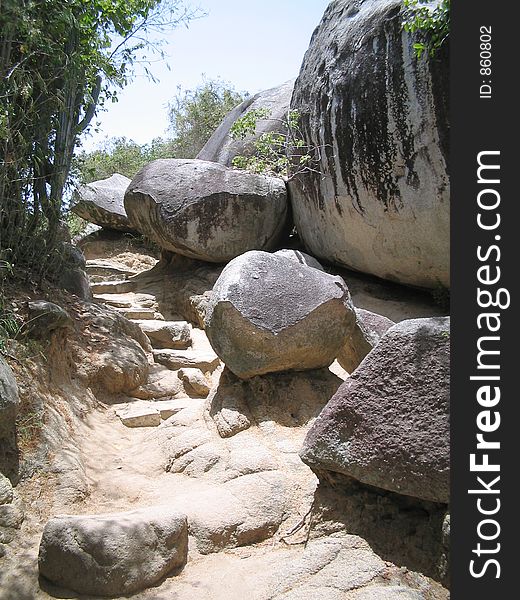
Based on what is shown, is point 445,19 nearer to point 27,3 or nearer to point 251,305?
point 251,305

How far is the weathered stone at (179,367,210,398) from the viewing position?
219 inches

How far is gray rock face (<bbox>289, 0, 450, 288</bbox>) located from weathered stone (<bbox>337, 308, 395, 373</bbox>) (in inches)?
54.1

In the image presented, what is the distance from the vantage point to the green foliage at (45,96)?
14.5 feet

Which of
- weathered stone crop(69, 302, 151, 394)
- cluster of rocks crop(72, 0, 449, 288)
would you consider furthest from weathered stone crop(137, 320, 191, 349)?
cluster of rocks crop(72, 0, 449, 288)

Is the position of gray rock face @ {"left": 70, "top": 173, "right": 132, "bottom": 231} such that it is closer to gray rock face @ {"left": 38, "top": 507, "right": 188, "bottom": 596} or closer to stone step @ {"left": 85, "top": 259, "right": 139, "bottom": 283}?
stone step @ {"left": 85, "top": 259, "right": 139, "bottom": 283}

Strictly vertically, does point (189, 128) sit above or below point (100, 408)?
above

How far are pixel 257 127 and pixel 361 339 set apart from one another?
5.55m

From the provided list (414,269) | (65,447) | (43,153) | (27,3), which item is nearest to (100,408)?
(65,447)

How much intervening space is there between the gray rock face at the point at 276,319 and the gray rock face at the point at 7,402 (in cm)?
162

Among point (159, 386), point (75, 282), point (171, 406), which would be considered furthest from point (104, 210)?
point (171, 406)

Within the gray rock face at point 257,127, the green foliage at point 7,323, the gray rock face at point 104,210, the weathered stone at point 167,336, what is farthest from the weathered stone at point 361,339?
the gray rock face at point 104,210

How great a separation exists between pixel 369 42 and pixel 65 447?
16.1ft

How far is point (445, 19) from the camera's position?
17.3 ft

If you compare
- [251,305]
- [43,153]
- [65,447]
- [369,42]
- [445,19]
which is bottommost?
[65,447]
